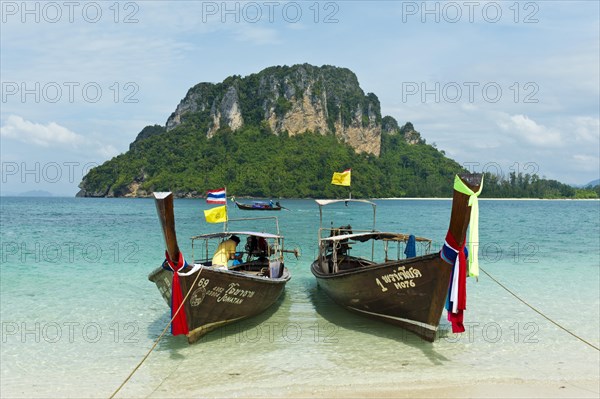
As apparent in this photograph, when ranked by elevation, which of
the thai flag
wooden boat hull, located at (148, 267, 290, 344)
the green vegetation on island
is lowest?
wooden boat hull, located at (148, 267, 290, 344)

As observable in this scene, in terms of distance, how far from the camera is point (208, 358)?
9.11 metres

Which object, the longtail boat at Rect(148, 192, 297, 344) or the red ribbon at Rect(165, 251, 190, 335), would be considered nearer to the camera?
the longtail boat at Rect(148, 192, 297, 344)

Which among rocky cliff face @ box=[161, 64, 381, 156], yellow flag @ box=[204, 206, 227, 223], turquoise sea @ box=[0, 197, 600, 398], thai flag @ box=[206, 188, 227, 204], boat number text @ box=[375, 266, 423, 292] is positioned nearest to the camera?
turquoise sea @ box=[0, 197, 600, 398]

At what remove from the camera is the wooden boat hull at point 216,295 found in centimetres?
900

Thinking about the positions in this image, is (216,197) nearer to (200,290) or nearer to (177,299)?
(200,290)

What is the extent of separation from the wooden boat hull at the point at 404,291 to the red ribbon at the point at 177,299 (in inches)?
145

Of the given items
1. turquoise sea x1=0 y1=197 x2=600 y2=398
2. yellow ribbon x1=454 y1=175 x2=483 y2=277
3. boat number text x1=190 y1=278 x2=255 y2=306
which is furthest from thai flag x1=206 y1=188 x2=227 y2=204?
yellow ribbon x1=454 y1=175 x2=483 y2=277

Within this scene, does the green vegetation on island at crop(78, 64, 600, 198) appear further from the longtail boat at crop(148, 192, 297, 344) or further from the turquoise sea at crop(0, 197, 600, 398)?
the longtail boat at crop(148, 192, 297, 344)

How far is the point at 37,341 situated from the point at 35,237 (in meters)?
25.1

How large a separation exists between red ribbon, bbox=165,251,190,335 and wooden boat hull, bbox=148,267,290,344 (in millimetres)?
93

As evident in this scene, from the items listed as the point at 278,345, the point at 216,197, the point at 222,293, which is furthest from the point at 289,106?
the point at 222,293

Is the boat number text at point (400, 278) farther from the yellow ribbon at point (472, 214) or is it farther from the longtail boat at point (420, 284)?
the yellow ribbon at point (472, 214)

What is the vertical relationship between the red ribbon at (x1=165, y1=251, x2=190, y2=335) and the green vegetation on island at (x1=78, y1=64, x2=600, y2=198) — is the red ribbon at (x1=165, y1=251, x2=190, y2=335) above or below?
below

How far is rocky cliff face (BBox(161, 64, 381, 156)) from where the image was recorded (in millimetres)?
134250
